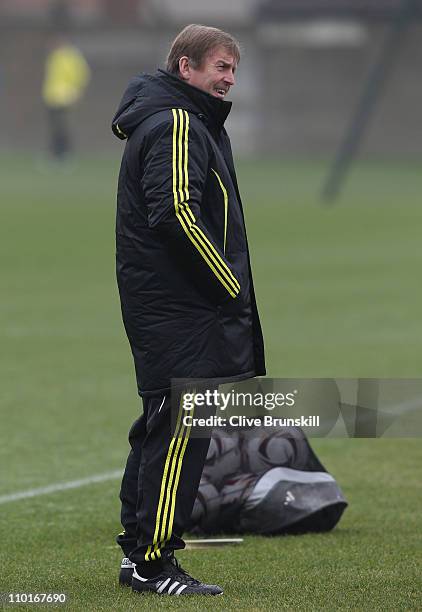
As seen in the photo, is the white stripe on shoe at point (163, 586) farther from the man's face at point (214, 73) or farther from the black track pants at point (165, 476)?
the man's face at point (214, 73)

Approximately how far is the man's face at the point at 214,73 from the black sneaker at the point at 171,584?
1.58 m

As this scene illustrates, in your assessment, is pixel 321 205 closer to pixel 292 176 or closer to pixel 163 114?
pixel 292 176

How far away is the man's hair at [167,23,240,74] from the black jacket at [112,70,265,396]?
0.09 metres

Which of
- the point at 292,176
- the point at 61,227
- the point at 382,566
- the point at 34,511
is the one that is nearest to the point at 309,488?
the point at 382,566

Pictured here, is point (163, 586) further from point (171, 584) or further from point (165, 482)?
point (165, 482)

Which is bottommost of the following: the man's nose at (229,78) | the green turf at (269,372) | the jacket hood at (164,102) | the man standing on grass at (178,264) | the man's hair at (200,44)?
the green turf at (269,372)

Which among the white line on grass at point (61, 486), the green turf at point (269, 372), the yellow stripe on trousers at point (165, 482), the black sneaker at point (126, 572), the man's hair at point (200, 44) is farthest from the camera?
the white line on grass at point (61, 486)

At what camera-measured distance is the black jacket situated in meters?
5.36

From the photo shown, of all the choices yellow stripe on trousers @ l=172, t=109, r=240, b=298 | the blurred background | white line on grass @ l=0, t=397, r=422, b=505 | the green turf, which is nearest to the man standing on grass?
yellow stripe on trousers @ l=172, t=109, r=240, b=298

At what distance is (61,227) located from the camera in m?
23.4

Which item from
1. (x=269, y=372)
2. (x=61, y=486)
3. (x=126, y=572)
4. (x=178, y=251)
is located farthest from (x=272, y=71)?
(x=178, y=251)

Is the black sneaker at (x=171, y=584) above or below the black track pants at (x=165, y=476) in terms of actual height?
below

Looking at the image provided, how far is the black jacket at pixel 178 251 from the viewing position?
17.6 ft

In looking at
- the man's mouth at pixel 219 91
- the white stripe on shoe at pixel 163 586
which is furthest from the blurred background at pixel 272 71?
the white stripe on shoe at pixel 163 586
